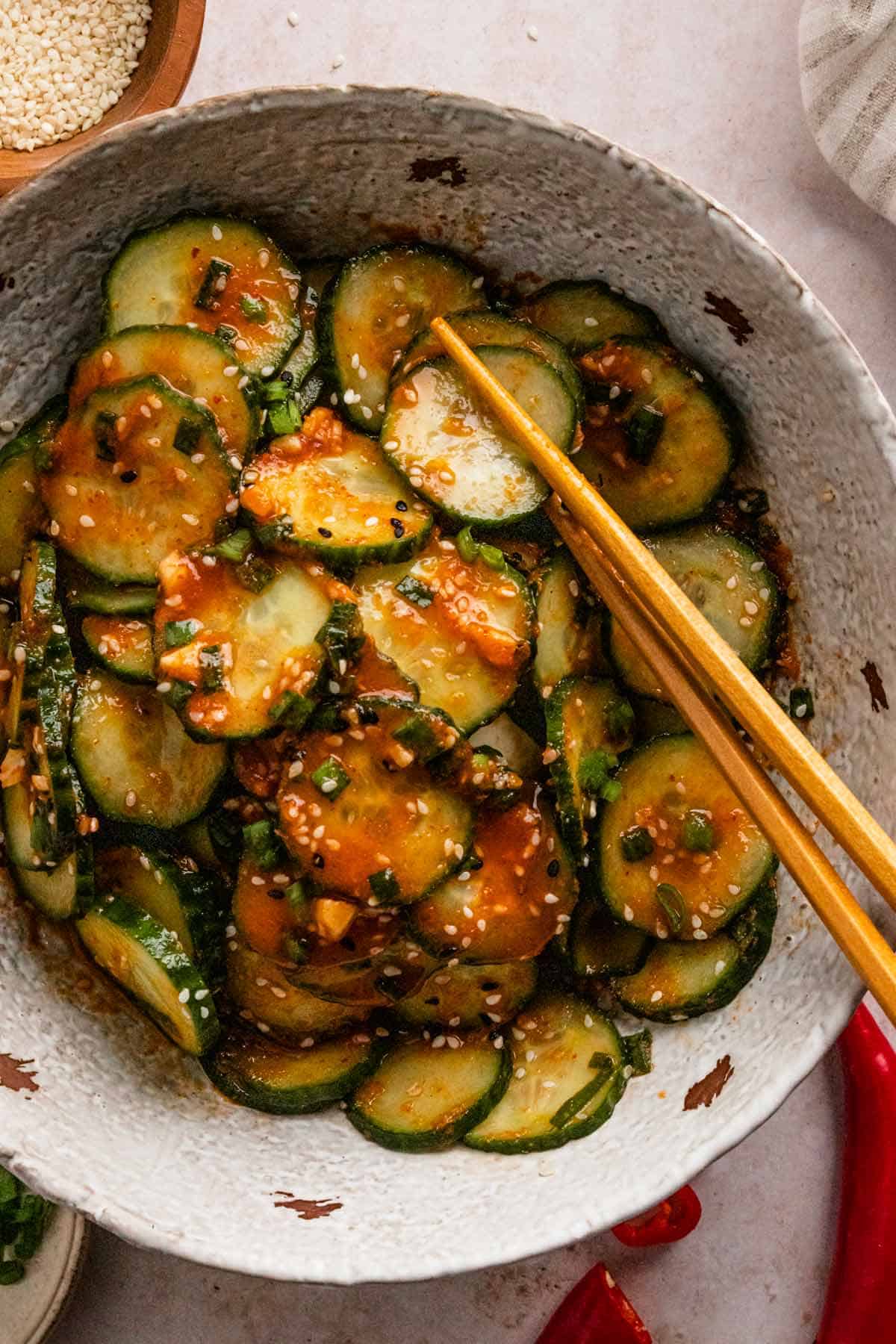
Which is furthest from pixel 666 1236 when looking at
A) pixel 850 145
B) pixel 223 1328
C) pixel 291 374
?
pixel 850 145

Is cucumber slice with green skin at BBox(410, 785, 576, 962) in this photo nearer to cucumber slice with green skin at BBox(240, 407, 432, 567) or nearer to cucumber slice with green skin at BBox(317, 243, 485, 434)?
cucumber slice with green skin at BBox(240, 407, 432, 567)

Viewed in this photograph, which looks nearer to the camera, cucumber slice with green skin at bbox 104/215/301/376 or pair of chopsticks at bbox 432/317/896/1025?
pair of chopsticks at bbox 432/317/896/1025

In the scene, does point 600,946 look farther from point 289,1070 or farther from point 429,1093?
point 289,1070

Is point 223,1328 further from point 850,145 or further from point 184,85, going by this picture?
point 850,145

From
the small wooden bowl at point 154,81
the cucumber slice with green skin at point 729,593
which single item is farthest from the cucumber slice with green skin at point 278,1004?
the small wooden bowl at point 154,81

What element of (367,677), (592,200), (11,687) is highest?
(592,200)

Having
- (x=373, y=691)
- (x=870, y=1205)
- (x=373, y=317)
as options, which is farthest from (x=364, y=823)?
(x=870, y=1205)

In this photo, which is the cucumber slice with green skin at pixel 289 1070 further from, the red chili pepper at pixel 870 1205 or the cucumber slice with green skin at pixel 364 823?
the red chili pepper at pixel 870 1205

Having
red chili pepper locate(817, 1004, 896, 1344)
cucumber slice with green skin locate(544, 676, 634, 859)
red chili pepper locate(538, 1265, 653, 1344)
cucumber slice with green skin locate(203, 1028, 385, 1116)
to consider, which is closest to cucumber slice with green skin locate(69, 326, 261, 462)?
cucumber slice with green skin locate(544, 676, 634, 859)

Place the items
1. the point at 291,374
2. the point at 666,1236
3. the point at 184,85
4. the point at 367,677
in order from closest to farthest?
the point at 367,677
the point at 291,374
the point at 184,85
the point at 666,1236
